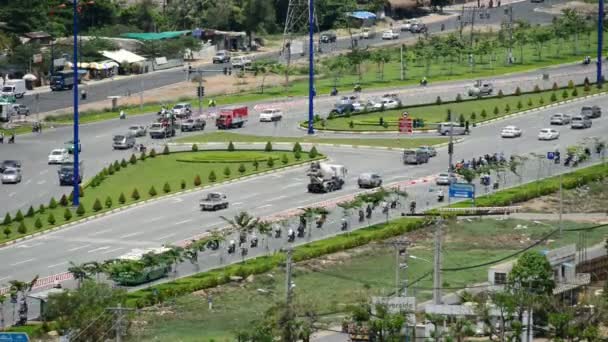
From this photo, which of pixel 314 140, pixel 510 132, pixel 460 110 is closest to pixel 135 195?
pixel 314 140

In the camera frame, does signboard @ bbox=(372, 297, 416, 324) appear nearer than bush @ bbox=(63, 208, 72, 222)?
Yes

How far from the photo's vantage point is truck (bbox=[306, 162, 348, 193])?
138 meters

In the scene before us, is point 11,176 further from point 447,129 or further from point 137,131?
point 447,129

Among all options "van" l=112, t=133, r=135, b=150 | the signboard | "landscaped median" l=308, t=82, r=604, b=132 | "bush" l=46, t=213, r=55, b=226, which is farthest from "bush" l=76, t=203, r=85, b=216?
"landscaped median" l=308, t=82, r=604, b=132

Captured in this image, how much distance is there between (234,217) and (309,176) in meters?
16.3

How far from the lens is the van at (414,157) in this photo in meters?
150

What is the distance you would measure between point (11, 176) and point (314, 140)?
2762 cm

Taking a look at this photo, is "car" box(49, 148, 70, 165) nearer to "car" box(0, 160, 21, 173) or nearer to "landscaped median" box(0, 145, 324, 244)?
"car" box(0, 160, 21, 173)

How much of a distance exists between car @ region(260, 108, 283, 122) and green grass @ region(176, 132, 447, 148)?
882cm

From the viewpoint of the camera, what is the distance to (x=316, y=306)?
97.8m

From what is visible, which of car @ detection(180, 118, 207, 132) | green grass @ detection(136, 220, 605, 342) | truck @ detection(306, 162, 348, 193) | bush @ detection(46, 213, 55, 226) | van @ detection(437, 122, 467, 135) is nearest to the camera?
green grass @ detection(136, 220, 605, 342)

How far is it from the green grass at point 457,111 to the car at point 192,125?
971 centimetres

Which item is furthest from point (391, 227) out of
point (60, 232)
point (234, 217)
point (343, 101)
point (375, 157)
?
point (343, 101)

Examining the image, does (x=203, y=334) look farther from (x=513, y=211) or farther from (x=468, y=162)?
(x=468, y=162)
